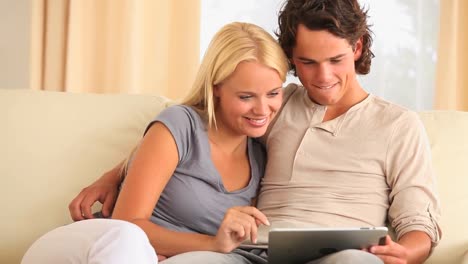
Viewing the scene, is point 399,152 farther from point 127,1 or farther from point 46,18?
point 46,18

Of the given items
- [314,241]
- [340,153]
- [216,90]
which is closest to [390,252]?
[314,241]

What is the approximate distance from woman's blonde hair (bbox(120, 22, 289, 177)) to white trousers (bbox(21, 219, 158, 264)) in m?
0.54

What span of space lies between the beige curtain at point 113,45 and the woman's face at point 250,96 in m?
1.19

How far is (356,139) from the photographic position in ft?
6.36

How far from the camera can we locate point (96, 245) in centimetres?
133

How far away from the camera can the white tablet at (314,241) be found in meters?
1.58

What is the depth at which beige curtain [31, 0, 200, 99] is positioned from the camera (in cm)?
301

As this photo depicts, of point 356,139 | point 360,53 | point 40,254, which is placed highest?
point 360,53

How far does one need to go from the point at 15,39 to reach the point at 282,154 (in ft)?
5.25

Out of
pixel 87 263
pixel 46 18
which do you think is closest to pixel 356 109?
pixel 87 263

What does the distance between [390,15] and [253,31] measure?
1462 millimetres

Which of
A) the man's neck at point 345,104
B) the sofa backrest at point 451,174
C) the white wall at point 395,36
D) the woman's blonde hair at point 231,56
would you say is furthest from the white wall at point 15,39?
the sofa backrest at point 451,174

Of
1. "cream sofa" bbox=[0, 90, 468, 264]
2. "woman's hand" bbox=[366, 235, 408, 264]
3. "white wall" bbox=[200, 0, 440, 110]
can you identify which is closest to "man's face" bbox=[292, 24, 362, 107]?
"cream sofa" bbox=[0, 90, 468, 264]

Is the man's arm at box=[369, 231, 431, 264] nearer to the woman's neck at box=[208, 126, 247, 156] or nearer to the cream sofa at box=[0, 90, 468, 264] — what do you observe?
the cream sofa at box=[0, 90, 468, 264]
